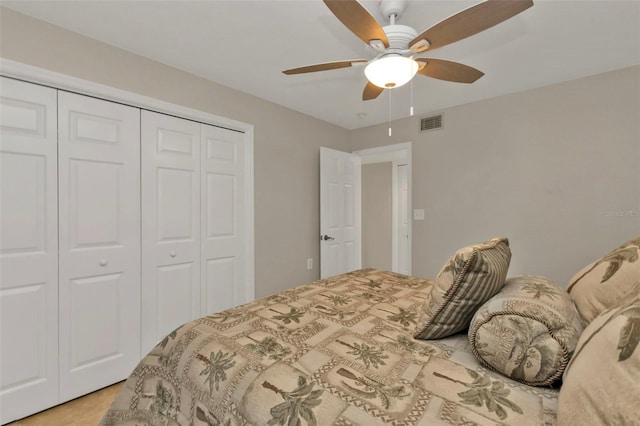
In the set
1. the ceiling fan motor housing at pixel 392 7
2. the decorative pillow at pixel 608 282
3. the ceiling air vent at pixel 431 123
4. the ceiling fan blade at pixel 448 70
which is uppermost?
the ceiling fan motor housing at pixel 392 7

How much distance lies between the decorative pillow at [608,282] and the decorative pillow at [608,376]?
0.36 meters

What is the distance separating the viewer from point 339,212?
3738 mm

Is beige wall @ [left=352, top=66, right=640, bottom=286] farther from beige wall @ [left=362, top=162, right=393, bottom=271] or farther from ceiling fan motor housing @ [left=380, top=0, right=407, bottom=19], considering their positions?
ceiling fan motor housing @ [left=380, top=0, right=407, bottom=19]

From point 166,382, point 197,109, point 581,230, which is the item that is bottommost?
Answer: point 166,382

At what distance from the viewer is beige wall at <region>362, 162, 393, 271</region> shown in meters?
5.10

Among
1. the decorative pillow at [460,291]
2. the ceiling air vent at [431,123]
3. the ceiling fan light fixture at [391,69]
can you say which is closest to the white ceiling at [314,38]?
the ceiling fan light fixture at [391,69]

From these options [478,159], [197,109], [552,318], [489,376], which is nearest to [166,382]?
[489,376]

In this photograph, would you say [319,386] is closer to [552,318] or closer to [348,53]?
[552,318]

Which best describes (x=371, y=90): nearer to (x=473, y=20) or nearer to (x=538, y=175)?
(x=473, y=20)

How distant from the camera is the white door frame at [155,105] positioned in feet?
5.61

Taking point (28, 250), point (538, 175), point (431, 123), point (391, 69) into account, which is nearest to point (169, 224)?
point (28, 250)

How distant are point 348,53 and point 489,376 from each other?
2.10 m

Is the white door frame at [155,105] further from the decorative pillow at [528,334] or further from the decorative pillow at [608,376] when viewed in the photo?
the decorative pillow at [608,376]

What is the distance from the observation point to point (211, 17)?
1.72m
